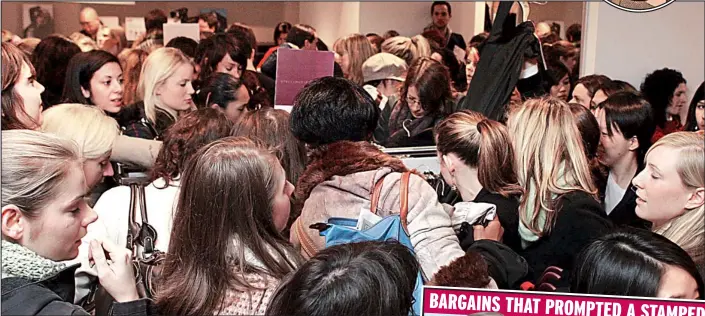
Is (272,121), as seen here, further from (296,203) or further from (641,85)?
(641,85)

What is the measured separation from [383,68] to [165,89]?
4.15 ft

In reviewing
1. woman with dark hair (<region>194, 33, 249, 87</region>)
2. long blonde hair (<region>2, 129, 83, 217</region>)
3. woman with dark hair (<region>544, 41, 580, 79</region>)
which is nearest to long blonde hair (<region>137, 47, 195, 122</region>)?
woman with dark hair (<region>194, 33, 249, 87</region>)

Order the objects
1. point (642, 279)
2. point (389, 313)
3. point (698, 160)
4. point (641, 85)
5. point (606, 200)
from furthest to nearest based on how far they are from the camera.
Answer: point (641, 85), point (606, 200), point (698, 160), point (642, 279), point (389, 313)

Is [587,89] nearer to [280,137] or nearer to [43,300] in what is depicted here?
[280,137]

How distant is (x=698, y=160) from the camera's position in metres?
2.03

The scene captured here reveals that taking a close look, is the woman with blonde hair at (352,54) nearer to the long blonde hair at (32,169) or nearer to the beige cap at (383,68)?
the beige cap at (383,68)

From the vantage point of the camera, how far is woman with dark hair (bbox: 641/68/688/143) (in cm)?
403

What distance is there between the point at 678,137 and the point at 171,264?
4.25ft

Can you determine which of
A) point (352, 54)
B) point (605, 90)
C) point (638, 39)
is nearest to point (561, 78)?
point (638, 39)

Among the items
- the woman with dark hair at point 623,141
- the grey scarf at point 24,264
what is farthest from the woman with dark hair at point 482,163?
the grey scarf at point 24,264

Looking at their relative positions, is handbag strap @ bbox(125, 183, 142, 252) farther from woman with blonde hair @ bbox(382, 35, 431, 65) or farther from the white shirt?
woman with blonde hair @ bbox(382, 35, 431, 65)

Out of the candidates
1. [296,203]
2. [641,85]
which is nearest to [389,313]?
[296,203]

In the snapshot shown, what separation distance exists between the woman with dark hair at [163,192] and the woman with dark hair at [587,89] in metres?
1.69

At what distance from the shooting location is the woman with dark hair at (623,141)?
2686 millimetres
